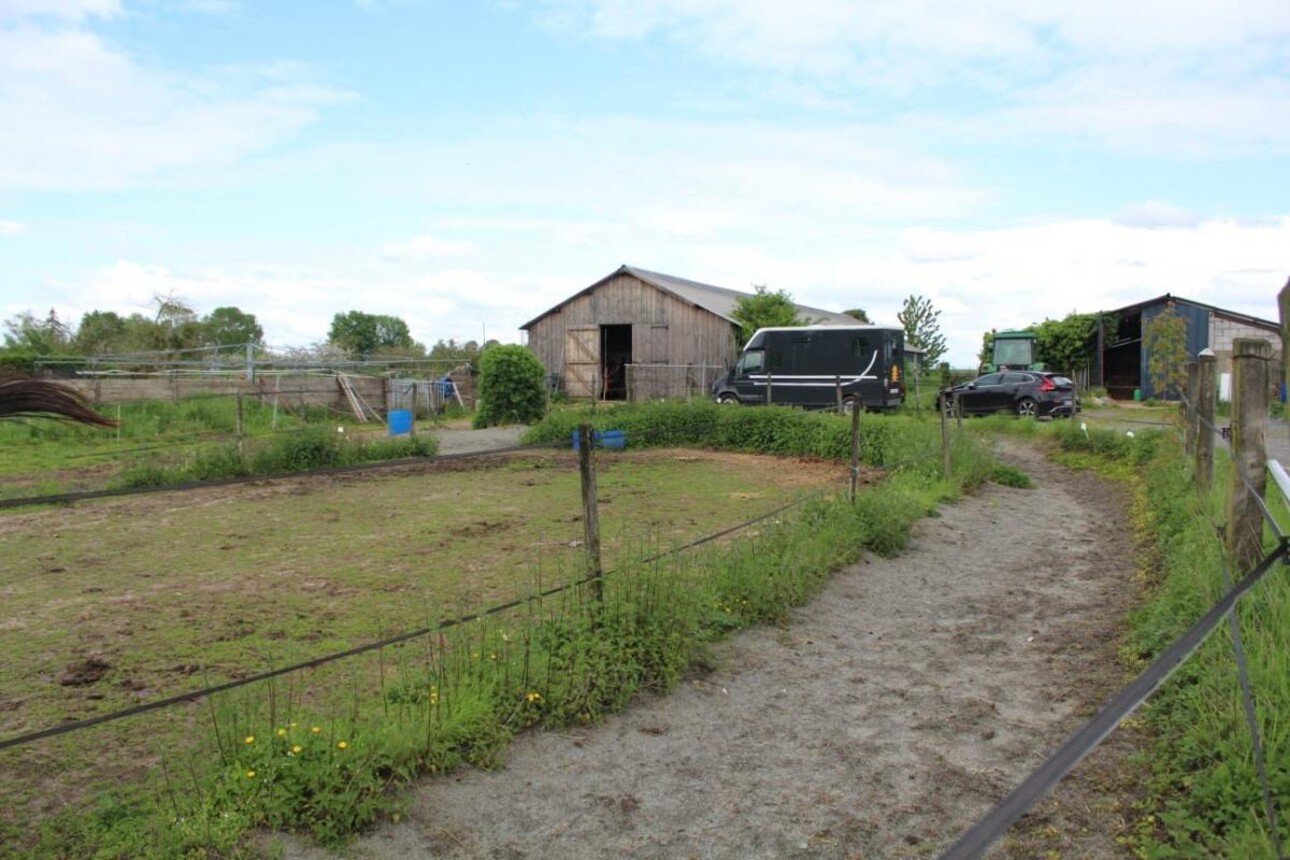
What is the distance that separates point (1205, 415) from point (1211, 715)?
15.4ft

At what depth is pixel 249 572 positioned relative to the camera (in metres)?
8.16

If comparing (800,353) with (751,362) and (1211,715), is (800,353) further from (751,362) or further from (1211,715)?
(1211,715)

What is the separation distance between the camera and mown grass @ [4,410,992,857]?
3594mm

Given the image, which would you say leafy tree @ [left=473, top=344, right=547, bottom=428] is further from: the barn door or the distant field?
the barn door

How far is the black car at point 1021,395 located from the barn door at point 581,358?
1268 centimetres

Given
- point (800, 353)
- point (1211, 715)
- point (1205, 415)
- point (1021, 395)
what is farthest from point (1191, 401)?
point (800, 353)

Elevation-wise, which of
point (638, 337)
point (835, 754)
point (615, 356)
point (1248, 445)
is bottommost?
point (835, 754)

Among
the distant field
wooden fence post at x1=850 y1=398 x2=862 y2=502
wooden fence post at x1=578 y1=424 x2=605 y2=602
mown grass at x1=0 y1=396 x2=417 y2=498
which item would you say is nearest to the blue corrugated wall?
the distant field

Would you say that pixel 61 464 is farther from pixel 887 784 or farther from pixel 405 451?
pixel 887 784

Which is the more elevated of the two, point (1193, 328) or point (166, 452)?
point (1193, 328)

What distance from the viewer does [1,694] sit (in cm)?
516

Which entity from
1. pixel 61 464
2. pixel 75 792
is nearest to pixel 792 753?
pixel 75 792

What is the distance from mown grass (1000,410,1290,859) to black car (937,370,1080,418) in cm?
1789

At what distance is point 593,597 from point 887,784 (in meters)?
1.90
